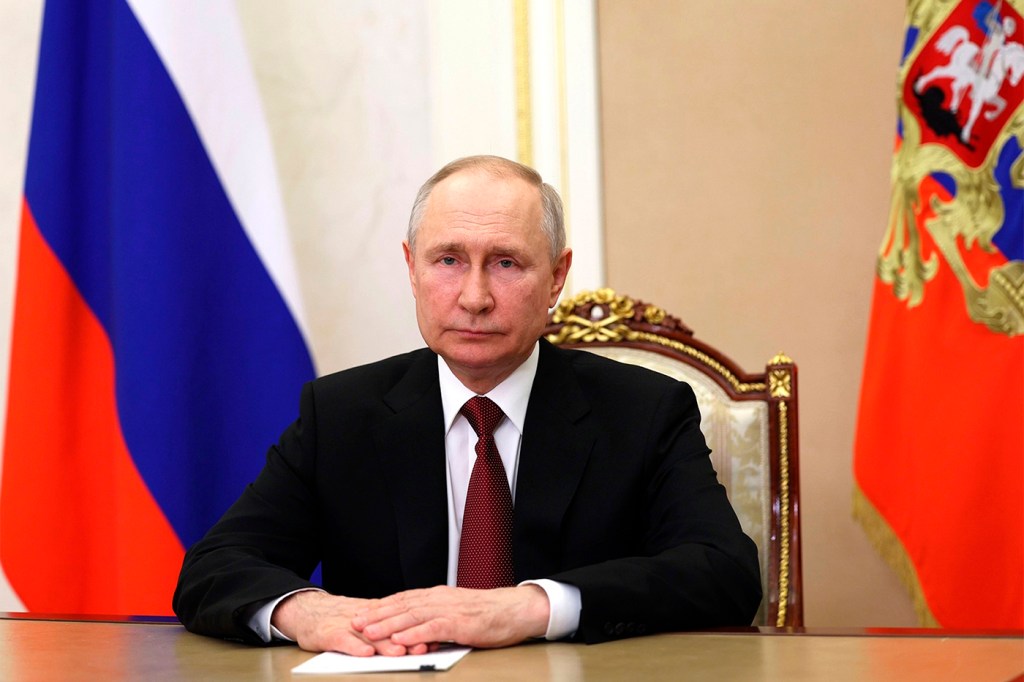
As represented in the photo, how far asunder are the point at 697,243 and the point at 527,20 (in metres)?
0.86

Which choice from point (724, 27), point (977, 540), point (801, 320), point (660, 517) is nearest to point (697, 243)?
point (801, 320)

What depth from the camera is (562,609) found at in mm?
1575

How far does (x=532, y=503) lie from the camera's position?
81.5 inches

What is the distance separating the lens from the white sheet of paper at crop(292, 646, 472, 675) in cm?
140

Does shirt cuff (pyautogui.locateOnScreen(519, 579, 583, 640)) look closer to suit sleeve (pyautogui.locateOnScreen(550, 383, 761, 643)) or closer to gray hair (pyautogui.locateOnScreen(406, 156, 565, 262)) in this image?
suit sleeve (pyautogui.locateOnScreen(550, 383, 761, 643))

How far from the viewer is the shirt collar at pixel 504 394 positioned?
7.27 ft

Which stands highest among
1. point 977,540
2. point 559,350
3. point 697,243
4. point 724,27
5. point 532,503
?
point 724,27

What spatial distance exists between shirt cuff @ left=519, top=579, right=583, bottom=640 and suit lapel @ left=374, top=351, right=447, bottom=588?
0.54 metres

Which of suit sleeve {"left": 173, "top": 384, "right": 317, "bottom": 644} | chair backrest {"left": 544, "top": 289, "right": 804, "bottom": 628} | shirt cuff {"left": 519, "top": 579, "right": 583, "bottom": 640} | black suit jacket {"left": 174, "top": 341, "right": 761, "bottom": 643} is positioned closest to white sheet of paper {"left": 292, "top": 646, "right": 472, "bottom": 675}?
shirt cuff {"left": 519, "top": 579, "right": 583, "bottom": 640}

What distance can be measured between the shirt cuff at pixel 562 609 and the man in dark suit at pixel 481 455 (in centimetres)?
35

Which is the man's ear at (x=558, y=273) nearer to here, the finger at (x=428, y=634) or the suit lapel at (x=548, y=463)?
the suit lapel at (x=548, y=463)

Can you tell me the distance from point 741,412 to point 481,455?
786 millimetres

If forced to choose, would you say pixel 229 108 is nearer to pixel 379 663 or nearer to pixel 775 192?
pixel 775 192

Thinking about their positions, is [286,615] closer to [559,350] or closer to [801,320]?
[559,350]
